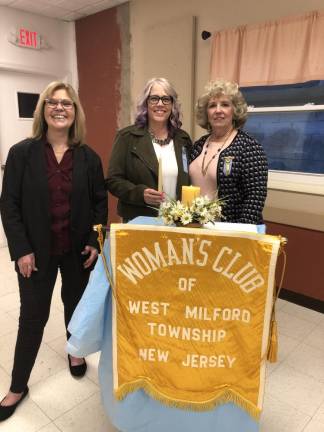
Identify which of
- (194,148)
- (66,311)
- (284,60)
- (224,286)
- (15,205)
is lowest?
(66,311)

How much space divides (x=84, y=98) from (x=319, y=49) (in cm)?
268

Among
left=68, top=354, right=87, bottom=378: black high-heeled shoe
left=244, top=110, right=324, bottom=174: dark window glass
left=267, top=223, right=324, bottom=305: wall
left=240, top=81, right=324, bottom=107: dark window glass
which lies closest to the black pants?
left=68, top=354, right=87, bottom=378: black high-heeled shoe

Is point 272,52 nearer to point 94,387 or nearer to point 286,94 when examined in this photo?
point 286,94

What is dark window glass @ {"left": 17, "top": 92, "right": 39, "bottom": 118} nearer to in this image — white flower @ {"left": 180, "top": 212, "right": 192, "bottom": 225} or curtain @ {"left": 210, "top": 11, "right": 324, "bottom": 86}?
curtain @ {"left": 210, "top": 11, "right": 324, "bottom": 86}

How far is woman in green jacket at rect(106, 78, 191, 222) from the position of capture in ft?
5.39

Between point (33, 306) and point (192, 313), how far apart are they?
77 centimetres

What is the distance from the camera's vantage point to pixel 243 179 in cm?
158

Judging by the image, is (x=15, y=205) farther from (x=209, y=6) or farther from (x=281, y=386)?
(x=209, y=6)

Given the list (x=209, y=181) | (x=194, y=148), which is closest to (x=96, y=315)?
(x=209, y=181)

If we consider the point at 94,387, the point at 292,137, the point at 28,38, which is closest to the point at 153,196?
the point at 94,387

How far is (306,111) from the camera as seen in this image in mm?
2689

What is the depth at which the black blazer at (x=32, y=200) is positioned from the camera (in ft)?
4.79

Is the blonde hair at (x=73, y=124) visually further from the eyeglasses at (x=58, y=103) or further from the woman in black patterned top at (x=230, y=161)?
the woman in black patterned top at (x=230, y=161)

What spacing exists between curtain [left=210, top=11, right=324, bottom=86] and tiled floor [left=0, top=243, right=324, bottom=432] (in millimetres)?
1750
